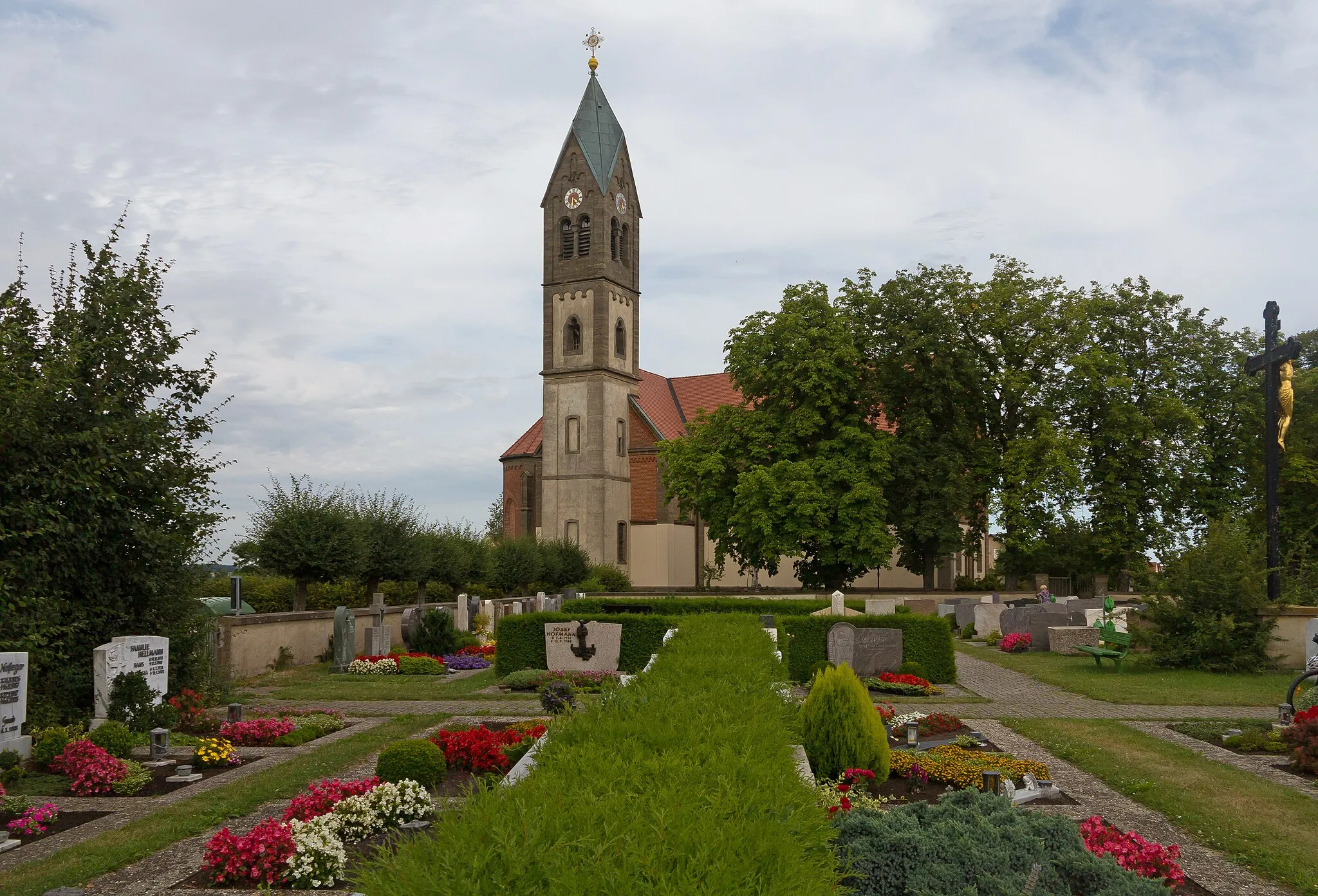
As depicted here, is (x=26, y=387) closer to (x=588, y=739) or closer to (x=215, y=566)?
(x=215, y=566)

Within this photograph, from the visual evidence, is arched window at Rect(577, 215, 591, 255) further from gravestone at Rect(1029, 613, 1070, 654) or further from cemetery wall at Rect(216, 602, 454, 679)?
gravestone at Rect(1029, 613, 1070, 654)

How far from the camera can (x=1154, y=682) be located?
58.5 feet

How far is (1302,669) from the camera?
1862cm

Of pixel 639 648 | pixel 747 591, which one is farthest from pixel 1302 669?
pixel 747 591

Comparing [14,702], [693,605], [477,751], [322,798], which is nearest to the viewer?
[322,798]

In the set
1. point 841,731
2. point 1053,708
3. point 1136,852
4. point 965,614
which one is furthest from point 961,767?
point 965,614

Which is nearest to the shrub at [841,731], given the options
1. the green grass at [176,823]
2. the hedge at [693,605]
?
the green grass at [176,823]

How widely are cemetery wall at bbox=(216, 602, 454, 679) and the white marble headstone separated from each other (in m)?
4.15

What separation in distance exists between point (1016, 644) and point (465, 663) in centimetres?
1350

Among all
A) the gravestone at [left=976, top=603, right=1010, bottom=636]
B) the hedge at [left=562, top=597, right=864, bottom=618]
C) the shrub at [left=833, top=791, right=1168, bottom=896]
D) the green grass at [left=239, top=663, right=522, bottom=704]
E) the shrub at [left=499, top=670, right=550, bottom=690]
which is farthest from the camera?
the gravestone at [left=976, top=603, right=1010, bottom=636]

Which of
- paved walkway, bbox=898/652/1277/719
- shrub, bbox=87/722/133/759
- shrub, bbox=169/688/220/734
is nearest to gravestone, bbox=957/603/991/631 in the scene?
paved walkway, bbox=898/652/1277/719

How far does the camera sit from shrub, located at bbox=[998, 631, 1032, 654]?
80.6ft

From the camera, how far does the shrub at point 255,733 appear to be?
38.6 feet

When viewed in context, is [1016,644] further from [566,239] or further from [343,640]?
[566,239]
